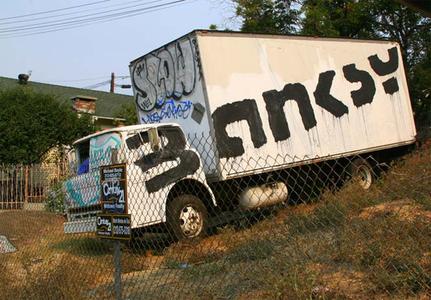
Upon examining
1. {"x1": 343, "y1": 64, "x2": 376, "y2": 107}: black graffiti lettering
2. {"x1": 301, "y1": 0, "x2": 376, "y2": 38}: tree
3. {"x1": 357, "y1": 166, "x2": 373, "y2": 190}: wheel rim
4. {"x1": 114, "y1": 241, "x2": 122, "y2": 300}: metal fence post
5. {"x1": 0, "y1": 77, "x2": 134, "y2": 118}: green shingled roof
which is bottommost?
{"x1": 114, "y1": 241, "x2": 122, "y2": 300}: metal fence post

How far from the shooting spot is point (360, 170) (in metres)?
11.8

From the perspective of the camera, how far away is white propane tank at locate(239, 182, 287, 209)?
8.51m

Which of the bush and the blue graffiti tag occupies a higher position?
the blue graffiti tag

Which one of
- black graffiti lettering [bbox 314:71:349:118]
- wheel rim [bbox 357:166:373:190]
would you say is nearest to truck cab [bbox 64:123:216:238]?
black graffiti lettering [bbox 314:71:349:118]

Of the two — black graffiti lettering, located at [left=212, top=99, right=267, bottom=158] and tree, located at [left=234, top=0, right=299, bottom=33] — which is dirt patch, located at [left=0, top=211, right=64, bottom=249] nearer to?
black graffiti lettering, located at [left=212, top=99, right=267, bottom=158]

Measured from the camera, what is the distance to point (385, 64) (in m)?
13.2

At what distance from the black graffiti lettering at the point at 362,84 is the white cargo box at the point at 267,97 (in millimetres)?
25

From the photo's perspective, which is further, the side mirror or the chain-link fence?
the side mirror

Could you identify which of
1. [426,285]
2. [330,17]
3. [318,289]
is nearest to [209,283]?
[318,289]

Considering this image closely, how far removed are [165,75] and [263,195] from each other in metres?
2.91

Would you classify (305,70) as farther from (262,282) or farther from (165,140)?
(262,282)

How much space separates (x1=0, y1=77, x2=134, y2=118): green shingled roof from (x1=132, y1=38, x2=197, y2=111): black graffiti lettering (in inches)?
771

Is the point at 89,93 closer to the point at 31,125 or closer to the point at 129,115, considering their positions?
the point at 129,115

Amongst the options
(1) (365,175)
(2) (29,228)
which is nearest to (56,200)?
(2) (29,228)
